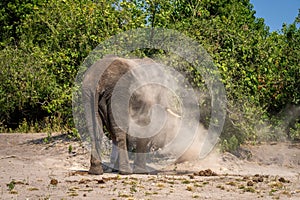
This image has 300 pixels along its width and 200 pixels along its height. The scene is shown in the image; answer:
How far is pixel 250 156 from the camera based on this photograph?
14789 mm

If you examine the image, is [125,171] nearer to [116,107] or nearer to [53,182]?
[116,107]

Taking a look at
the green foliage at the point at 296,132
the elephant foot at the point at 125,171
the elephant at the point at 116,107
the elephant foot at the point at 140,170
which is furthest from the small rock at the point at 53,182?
the green foliage at the point at 296,132

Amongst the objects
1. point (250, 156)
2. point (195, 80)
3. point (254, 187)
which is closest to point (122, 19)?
point (195, 80)

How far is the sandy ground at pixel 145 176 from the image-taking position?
8992 mm

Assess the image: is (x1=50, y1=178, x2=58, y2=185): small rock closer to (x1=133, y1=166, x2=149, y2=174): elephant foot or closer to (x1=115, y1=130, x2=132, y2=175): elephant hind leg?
(x1=115, y1=130, x2=132, y2=175): elephant hind leg

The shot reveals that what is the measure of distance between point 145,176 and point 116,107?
4.95ft

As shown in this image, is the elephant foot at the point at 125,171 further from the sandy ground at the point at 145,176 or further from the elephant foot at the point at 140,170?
the elephant foot at the point at 140,170

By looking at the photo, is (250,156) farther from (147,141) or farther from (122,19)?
(122,19)

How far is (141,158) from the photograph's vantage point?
41.0 ft

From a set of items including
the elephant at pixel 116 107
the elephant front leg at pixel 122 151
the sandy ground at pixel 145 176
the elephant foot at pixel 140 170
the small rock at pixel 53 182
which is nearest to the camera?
the sandy ground at pixel 145 176

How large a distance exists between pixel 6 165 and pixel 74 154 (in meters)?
2.00

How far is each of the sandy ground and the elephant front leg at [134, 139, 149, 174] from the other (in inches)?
19.2

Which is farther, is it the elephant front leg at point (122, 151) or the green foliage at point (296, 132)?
the green foliage at point (296, 132)

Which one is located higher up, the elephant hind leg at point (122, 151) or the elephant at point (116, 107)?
the elephant at point (116, 107)
